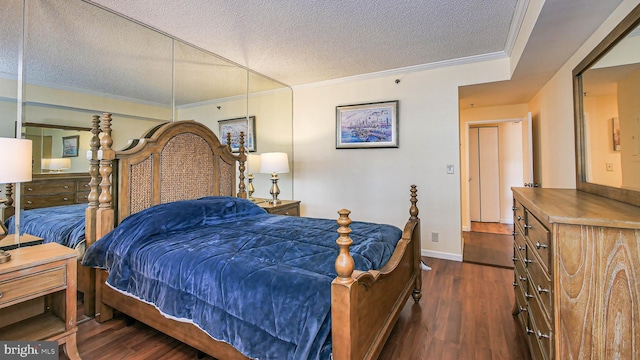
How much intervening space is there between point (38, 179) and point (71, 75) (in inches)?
33.4

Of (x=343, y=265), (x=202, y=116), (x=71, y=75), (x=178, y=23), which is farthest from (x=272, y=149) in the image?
(x=343, y=265)

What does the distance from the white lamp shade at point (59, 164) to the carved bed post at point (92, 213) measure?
0.13 metres

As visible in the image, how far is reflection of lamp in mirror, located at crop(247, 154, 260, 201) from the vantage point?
375 cm

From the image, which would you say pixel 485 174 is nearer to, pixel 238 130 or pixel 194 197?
pixel 238 130

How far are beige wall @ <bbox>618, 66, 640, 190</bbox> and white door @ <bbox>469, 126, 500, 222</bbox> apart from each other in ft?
15.0

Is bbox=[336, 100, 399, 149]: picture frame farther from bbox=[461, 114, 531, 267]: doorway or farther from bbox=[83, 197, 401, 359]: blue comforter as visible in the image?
bbox=[461, 114, 531, 267]: doorway

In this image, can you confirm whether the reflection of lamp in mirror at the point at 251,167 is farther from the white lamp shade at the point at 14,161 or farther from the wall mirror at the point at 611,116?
the wall mirror at the point at 611,116

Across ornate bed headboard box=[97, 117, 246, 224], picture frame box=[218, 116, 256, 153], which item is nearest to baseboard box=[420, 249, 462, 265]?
ornate bed headboard box=[97, 117, 246, 224]

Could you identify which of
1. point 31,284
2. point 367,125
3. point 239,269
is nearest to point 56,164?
point 31,284

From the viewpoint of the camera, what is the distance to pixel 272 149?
4242 mm

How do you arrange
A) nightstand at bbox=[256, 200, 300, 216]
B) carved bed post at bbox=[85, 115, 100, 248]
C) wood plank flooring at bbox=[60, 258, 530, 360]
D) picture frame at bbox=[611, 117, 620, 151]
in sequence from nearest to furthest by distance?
picture frame at bbox=[611, 117, 620, 151]
wood plank flooring at bbox=[60, 258, 530, 360]
carved bed post at bbox=[85, 115, 100, 248]
nightstand at bbox=[256, 200, 300, 216]

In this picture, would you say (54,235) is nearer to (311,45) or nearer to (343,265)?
(343,265)

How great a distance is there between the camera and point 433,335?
77.6 inches

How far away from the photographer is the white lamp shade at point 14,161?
1.45 metres
